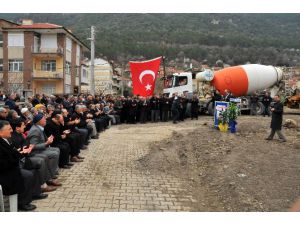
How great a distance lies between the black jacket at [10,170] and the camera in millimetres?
5020

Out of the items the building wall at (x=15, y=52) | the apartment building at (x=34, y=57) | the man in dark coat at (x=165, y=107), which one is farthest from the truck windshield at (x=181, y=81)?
the building wall at (x=15, y=52)

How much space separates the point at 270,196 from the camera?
648cm

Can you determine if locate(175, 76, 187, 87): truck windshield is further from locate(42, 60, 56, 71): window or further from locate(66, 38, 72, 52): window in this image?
locate(42, 60, 56, 71): window

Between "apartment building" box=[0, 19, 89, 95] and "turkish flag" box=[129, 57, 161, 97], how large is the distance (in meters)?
20.7

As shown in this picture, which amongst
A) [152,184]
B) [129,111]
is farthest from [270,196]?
[129,111]

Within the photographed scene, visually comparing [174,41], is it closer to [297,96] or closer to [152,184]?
[297,96]

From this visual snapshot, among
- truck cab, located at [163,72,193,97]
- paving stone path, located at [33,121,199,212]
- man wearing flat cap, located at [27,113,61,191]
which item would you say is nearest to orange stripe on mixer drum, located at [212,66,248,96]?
truck cab, located at [163,72,193,97]

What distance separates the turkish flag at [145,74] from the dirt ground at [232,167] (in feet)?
25.6

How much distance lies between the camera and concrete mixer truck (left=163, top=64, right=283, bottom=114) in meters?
21.3

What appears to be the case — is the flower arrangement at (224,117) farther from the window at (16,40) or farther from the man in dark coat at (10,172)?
the window at (16,40)

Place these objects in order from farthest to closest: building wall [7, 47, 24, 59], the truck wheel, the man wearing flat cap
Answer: building wall [7, 47, 24, 59]
the truck wheel
the man wearing flat cap

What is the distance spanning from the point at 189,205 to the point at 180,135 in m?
7.32

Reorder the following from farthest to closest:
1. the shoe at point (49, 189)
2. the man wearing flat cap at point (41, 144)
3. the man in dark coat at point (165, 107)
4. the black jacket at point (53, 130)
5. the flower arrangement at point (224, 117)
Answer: the man in dark coat at point (165, 107), the flower arrangement at point (224, 117), the black jacket at point (53, 130), the man wearing flat cap at point (41, 144), the shoe at point (49, 189)

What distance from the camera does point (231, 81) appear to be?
69.7ft
